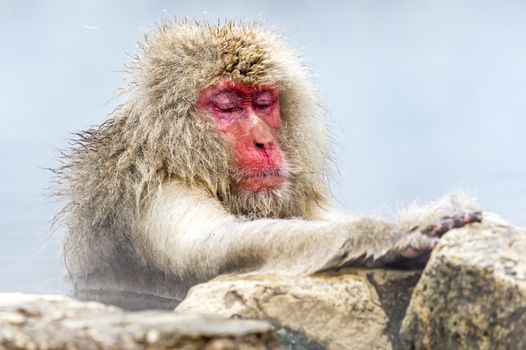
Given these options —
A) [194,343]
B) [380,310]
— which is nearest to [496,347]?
[380,310]

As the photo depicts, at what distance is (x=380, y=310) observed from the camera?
111 inches

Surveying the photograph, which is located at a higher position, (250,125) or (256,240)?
(250,125)

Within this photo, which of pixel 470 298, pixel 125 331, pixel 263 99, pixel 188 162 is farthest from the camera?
pixel 263 99

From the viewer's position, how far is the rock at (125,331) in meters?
1.86

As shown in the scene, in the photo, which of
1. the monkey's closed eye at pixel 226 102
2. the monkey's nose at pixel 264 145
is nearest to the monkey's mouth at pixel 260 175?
the monkey's nose at pixel 264 145

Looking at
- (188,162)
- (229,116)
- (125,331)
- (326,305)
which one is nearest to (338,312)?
(326,305)

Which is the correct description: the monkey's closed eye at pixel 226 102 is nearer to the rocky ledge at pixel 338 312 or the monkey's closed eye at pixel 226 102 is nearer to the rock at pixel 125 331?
the rocky ledge at pixel 338 312

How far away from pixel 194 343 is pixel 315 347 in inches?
37.7

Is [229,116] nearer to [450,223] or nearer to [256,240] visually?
[256,240]

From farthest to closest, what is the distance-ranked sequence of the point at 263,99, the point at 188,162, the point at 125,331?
1. the point at 263,99
2. the point at 188,162
3. the point at 125,331

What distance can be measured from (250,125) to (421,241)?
187 centimetres

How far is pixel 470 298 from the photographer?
2.44 metres

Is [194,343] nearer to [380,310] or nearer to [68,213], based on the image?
[380,310]

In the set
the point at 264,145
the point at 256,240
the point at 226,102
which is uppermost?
the point at 226,102
